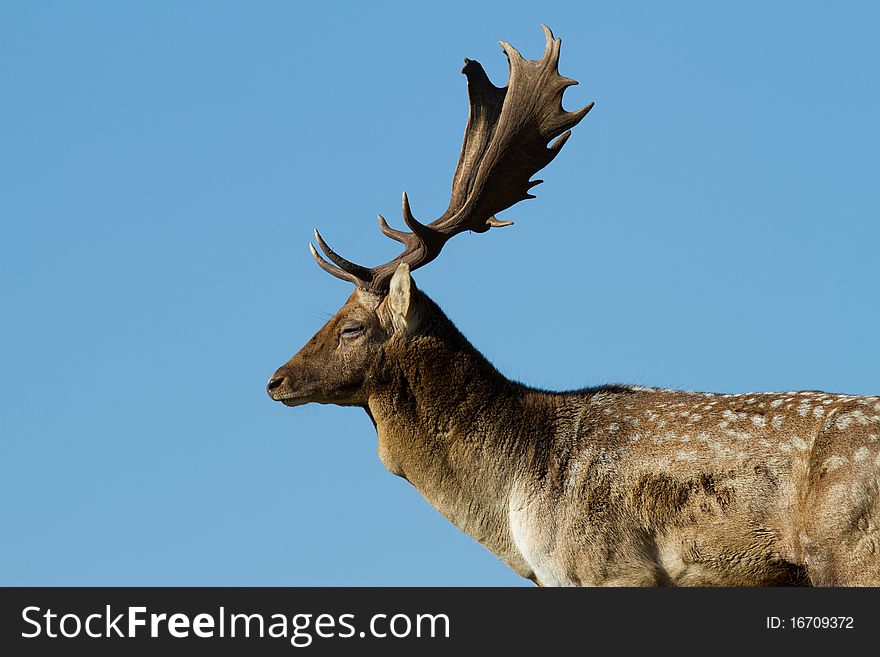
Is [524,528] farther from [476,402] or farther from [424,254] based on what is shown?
[424,254]

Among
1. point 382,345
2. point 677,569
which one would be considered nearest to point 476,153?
point 382,345

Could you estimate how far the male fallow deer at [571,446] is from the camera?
38.3 feet

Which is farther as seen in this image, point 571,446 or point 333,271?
point 333,271

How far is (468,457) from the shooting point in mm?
13352

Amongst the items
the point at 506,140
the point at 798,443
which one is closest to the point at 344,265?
the point at 506,140

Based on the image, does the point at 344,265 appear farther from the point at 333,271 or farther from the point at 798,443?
the point at 798,443

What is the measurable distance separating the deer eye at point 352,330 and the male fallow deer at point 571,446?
0.01 m

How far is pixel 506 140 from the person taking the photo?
15055 millimetres

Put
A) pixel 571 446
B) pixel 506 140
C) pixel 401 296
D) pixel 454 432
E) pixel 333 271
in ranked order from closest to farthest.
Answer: pixel 571 446, pixel 454 432, pixel 401 296, pixel 333 271, pixel 506 140

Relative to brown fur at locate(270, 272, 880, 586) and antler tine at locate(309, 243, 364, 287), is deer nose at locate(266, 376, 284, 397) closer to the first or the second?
brown fur at locate(270, 272, 880, 586)

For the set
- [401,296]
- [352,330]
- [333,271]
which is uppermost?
[333,271]

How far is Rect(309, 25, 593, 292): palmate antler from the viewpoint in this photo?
49.0 feet

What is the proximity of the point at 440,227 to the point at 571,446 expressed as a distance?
2.95m
